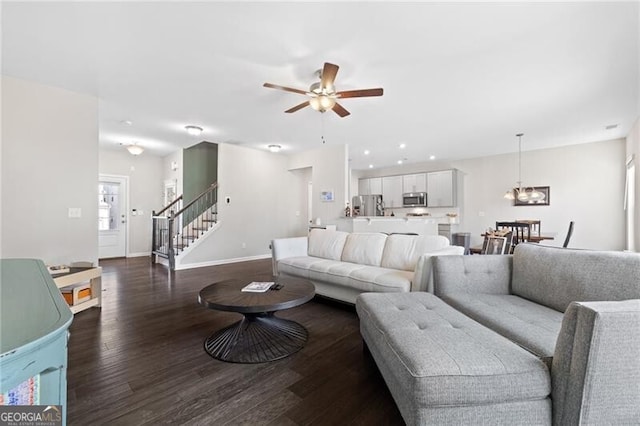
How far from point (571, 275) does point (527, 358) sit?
1028 mm

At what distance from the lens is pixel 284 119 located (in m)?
4.73

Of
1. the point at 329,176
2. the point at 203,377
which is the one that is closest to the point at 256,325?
the point at 203,377

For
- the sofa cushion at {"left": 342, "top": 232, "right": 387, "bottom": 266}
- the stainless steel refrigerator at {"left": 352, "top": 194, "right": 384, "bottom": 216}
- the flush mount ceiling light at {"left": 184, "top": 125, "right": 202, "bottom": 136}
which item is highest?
the flush mount ceiling light at {"left": 184, "top": 125, "right": 202, "bottom": 136}

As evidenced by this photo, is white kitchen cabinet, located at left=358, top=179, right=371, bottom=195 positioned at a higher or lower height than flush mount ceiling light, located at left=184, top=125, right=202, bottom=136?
lower

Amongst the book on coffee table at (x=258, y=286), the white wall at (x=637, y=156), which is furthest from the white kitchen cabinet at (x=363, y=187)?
the book on coffee table at (x=258, y=286)

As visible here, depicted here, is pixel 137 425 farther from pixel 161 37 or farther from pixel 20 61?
pixel 20 61

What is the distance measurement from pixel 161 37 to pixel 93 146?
221 centimetres

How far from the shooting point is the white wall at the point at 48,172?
323 centimetres

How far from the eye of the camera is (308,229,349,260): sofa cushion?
3899 mm

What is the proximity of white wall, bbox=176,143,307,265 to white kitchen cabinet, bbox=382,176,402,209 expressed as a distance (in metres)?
2.98

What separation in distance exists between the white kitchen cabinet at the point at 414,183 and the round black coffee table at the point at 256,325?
263 inches

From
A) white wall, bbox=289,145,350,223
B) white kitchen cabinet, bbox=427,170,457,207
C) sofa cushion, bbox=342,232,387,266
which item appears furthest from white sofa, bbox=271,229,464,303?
white kitchen cabinet, bbox=427,170,457,207

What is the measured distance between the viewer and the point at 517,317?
69.3 inches

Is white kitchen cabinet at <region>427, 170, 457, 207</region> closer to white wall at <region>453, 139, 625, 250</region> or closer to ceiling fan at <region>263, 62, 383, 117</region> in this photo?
white wall at <region>453, 139, 625, 250</region>
